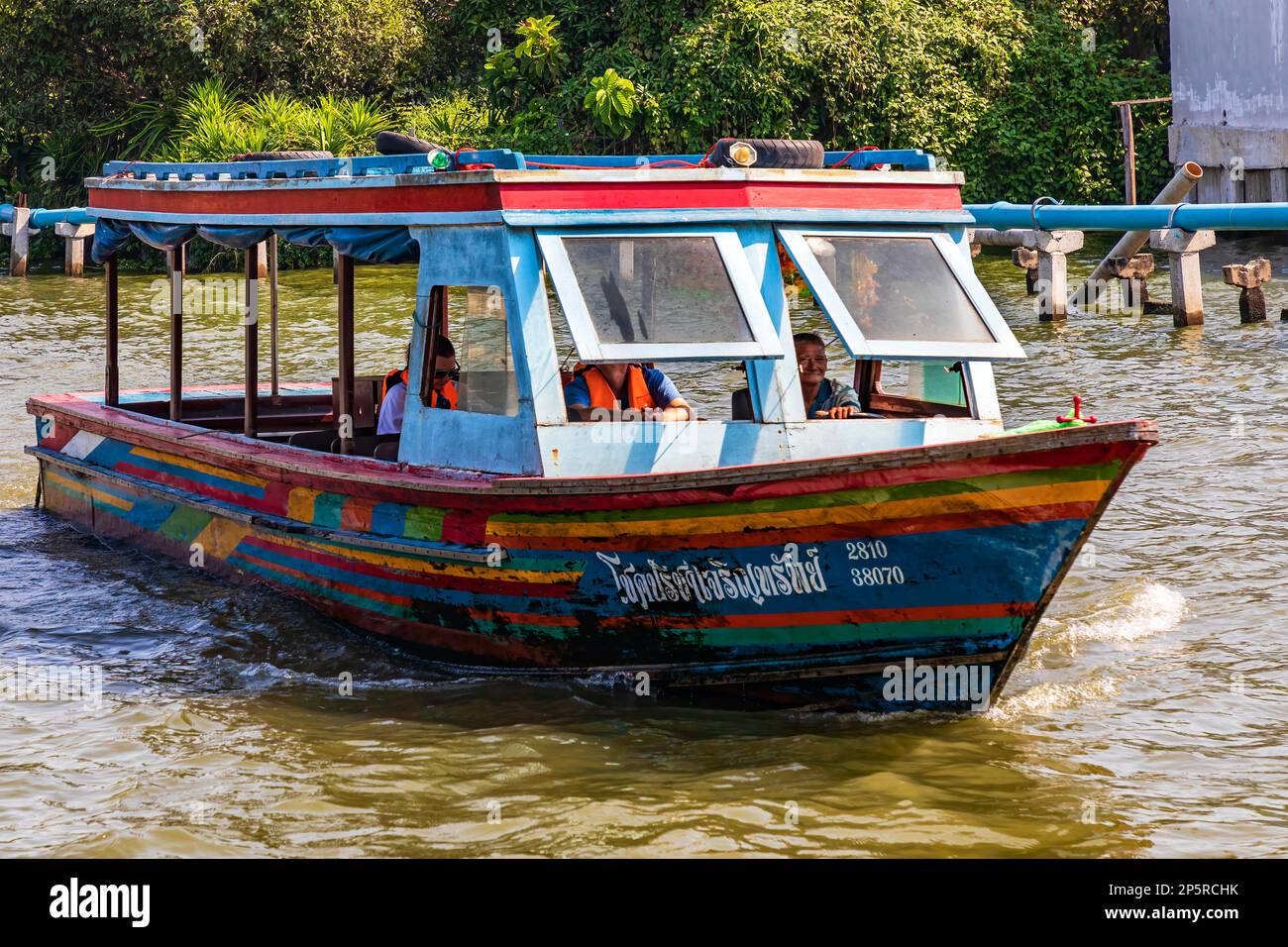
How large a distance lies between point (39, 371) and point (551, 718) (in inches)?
476

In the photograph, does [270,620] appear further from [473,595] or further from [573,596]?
[573,596]

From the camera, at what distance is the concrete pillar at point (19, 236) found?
24984mm

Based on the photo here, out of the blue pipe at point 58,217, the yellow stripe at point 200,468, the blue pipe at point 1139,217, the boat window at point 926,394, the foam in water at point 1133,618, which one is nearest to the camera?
the boat window at point 926,394

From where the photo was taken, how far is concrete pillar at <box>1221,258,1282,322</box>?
17484 millimetres

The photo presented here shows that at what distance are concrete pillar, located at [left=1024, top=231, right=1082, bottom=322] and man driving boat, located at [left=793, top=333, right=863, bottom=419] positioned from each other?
11.4m

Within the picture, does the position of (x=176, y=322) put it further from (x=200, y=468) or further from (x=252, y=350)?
(x=200, y=468)

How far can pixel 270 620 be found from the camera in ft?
28.7

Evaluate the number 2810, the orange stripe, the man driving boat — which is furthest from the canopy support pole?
the number 2810

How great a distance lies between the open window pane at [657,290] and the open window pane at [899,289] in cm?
51

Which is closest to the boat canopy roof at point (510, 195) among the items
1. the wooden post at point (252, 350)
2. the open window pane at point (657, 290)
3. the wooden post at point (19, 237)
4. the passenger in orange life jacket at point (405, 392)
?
the open window pane at point (657, 290)

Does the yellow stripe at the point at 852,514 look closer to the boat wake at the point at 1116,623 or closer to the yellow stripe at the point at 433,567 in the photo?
the yellow stripe at the point at 433,567

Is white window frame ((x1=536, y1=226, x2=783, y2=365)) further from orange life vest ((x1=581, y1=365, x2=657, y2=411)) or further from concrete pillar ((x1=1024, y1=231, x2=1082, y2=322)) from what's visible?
concrete pillar ((x1=1024, y1=231, x2=1082, y2=322))

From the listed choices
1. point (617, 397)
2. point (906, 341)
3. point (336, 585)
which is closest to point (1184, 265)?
point (906, 341)

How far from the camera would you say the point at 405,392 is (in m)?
8.59
